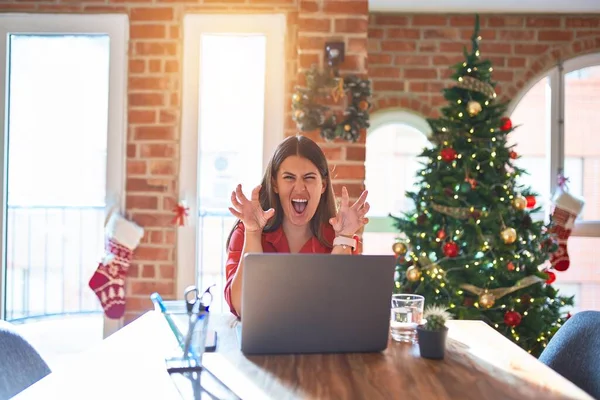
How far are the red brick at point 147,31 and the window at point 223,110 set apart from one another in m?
0.15

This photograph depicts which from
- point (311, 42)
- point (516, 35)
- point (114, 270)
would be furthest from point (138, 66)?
point (516, 35)

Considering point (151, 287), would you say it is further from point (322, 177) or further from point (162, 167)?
point (322, 177)

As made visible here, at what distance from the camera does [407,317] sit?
1532mm

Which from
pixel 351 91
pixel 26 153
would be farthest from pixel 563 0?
pixel 26 153

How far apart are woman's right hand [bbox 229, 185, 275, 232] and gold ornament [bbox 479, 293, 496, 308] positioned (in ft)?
5.37

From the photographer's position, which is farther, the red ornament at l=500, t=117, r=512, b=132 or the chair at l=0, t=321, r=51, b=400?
the red ornament at l=500, t=117, r=512, b=132

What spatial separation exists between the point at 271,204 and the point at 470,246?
1440 mm

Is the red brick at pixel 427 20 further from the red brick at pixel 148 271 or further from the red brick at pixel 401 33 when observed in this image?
the red brick at pixel 148 271

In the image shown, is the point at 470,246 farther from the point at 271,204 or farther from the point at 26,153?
the point at 26,153

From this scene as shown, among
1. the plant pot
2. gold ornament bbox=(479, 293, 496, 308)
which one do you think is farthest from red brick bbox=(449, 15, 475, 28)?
the plant pot

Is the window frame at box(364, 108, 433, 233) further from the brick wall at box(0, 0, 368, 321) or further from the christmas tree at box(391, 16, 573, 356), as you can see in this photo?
the brick wall at box(0, 0, 368, 321)

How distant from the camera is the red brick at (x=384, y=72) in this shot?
4148 mm

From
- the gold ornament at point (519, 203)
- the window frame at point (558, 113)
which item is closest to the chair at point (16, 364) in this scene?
the gold ornament at point (519, 203)

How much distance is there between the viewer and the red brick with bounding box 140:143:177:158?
11.2 ft
